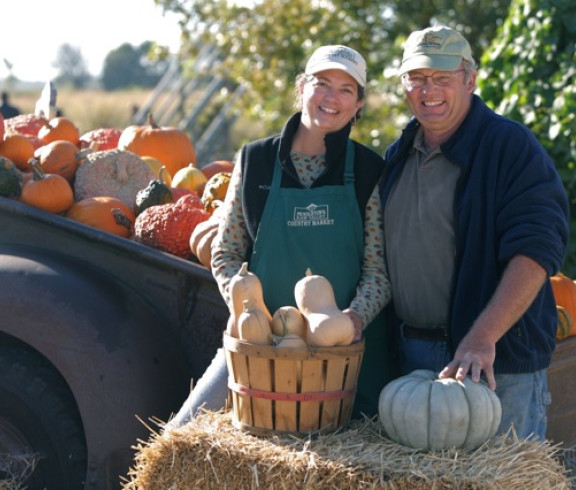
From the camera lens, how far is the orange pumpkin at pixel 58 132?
5.96 metres

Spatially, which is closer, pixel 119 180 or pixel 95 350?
pixel 95 350

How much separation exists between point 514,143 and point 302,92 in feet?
2.82

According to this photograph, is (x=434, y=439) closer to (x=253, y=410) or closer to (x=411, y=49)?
(x=253, y=410)

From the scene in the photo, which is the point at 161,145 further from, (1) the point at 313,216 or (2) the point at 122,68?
(2) the point at 122,68

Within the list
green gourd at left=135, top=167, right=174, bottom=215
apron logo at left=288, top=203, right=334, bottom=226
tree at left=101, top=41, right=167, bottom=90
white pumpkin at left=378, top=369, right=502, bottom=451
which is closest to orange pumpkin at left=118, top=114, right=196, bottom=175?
green gourd at left=135, top=167, right=174, bottom=215

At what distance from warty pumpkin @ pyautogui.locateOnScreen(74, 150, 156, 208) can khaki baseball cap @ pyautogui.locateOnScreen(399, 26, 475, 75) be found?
6.92 ft

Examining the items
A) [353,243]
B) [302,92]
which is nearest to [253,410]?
[353,243]

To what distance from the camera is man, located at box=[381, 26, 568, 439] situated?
346 centimetres

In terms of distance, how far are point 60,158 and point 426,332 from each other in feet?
8.10

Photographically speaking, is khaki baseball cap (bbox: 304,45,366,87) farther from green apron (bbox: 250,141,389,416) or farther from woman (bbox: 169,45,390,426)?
green apron (bbox: 250,141,389,416)

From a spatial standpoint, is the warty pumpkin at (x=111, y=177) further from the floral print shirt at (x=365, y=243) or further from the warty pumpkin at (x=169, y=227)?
the floral print shirt at (x=365, y=243)

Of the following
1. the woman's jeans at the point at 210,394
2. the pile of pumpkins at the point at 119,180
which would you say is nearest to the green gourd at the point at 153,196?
the pile of pumpkins at the point at 119,180

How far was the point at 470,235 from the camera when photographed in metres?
3.60

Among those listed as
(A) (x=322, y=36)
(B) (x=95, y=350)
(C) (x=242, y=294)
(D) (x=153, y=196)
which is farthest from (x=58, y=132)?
(A) (x=322, y=36)
